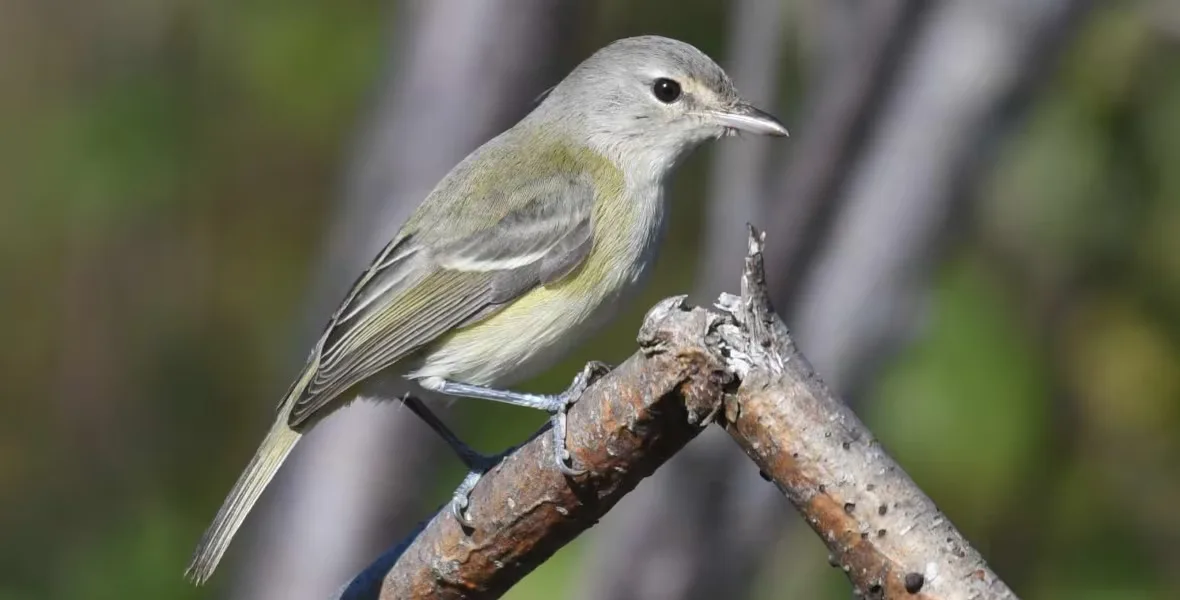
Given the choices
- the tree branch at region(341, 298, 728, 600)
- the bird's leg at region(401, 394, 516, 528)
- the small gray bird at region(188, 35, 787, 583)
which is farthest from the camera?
the small gray bird at region(188, 35, 787, 583)

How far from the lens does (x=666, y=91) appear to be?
3.95 metres

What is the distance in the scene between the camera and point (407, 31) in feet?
16.8

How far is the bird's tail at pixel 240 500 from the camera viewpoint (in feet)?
10.8

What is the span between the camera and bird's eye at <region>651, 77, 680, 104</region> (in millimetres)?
3936

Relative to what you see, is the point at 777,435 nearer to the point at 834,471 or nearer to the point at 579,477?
the point at 834,471

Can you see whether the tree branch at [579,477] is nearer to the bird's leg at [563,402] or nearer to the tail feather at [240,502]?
the bird's leg at [563,402]

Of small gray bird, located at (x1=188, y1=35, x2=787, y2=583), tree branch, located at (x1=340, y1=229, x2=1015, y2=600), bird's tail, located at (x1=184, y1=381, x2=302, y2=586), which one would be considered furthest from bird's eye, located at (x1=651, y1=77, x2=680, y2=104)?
tree branch, located at (x1=340, y1=229, x2=1015, y2=600)

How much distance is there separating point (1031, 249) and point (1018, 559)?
3.53 ft

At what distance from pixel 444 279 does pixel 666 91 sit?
869 millimetres

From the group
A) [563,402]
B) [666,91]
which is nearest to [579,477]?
[563,402]

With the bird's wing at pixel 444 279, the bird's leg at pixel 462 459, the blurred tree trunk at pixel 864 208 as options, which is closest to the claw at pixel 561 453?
the bird's leg at pixel 462 459

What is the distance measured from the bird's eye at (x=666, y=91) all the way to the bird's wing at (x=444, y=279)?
37 cm

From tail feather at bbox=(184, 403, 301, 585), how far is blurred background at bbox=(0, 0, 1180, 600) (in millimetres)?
1325

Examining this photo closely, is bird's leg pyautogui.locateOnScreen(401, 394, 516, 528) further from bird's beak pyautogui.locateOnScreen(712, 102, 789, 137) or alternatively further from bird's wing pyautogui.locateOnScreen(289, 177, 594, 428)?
bird's beak pyautogui.locateOnScreen(712, 102, 789, 137)
